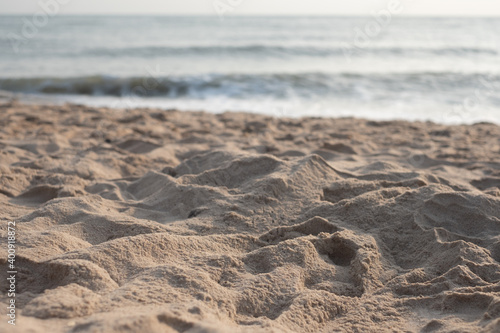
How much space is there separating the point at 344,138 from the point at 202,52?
12.5 metres

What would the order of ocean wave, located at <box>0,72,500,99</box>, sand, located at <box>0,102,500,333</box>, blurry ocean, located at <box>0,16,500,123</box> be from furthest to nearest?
1. ocean wave, located at <box>0,72,500,99</box>
2. blurry ocean, located at <box>0,16,500,123</box>
3. sand, located at <box>0,102,500,333</box>

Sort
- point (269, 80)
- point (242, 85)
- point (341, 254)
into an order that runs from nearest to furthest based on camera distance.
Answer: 1. point (341, 254)
2. point (242, 85)
3. point (269, 80)

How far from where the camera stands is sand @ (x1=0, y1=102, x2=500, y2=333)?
1535 millimetres

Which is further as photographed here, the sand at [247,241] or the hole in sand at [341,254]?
the hole in sand at [341,254]

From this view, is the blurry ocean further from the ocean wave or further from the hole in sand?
the hole in sand

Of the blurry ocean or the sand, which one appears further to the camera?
the blurry ocean

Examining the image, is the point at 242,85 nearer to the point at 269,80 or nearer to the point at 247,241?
the point at 269,80

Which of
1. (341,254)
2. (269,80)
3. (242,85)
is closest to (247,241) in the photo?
(341,254)

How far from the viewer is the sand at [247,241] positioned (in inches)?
60.4

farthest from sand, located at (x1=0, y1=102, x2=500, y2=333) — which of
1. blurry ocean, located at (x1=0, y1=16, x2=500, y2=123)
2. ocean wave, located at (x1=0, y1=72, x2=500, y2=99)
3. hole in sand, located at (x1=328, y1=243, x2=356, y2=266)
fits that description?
ocean wave, located at (x1=0, y1=72, x2=500, y2=99)

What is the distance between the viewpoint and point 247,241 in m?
2.13

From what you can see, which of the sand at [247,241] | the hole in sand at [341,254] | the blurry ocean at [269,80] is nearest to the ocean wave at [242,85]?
the blurry ocean at [269,80]

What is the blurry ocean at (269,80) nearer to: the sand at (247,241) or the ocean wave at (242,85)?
the ocean wave at (242,85)

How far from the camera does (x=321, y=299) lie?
5.57 ft
